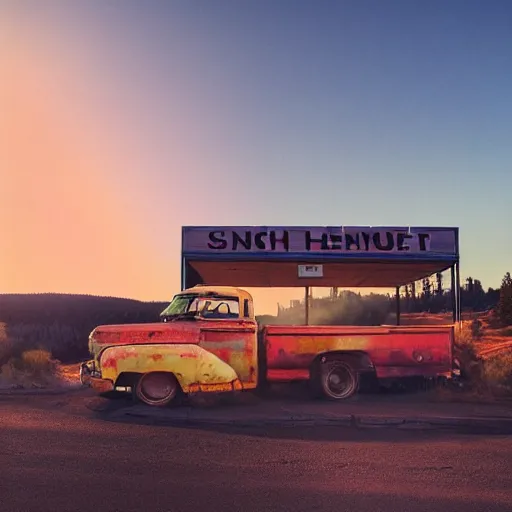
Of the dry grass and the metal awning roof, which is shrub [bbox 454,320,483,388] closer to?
the metal awning roof

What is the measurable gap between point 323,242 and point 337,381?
14.8 ft

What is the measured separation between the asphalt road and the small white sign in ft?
25.0

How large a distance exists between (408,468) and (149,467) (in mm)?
3183

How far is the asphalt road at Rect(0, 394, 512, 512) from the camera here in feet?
22.8

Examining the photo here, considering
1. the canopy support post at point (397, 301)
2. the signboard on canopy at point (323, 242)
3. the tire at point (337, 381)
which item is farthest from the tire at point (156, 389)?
the canopy support post at point (397, 301)

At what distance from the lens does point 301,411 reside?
12.5 meters

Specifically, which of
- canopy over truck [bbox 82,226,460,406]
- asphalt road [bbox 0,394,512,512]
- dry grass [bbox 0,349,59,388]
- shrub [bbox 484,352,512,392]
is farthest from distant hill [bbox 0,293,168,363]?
shrub [bbox 484,352,512,392]

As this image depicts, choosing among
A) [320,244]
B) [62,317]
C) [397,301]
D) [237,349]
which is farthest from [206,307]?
[62,317]

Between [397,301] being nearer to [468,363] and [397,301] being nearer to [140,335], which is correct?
[468,363]

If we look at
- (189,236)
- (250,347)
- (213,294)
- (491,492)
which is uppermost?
(189,236)

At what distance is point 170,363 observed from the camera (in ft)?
42.7

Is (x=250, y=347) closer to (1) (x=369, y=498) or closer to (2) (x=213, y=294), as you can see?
(2) (x=213, y=294)

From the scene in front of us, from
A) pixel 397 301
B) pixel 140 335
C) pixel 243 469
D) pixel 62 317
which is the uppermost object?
pixel 62 317

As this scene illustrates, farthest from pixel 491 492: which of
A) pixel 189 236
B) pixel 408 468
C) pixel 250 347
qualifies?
pixel 189 236
